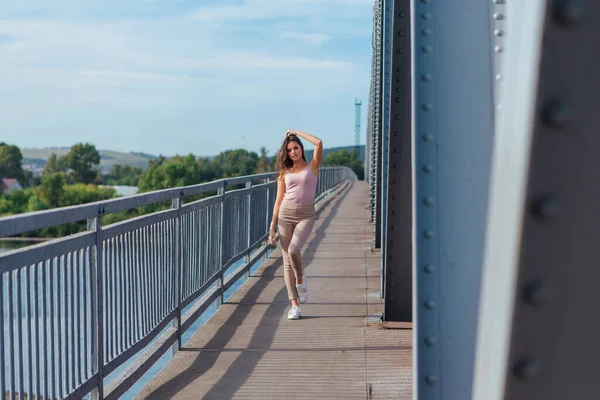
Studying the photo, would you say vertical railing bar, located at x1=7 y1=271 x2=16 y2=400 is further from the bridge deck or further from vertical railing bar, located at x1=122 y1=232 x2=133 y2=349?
the bridge deck

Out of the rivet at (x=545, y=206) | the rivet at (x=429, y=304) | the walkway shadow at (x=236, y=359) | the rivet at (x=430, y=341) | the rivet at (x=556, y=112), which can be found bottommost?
the walkway shadow at (x=236, y=359)

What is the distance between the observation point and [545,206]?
90cm

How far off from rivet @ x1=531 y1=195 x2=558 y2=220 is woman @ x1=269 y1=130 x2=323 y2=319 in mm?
6397

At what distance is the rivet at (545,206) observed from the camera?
90cm

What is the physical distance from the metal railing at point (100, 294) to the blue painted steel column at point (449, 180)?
1647 millimetres

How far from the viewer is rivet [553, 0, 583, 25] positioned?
2.88 feet

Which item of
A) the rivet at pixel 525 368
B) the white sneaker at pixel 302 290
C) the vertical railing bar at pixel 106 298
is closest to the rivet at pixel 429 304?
the rivet at pixel 525 368

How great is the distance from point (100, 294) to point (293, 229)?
3.28 meters

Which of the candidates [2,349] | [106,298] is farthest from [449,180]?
[106,298]

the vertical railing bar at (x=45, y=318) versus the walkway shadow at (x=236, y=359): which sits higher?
the vertical railing bar at (x=45, y=318)

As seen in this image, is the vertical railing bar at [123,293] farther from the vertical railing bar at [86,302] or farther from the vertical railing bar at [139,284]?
the vertical railing bar at [86,302]

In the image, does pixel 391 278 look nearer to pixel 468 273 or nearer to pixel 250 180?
pixel 250 180

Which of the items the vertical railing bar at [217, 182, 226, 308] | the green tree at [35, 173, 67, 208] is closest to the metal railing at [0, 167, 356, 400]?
the vertical railing bar at [217, 182, 226, 308]

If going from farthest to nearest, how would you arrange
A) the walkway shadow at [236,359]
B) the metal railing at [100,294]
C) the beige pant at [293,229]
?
the beige pant at [293,229]
the walkway shadow at [236,359]
the metal railing at [100,294]
